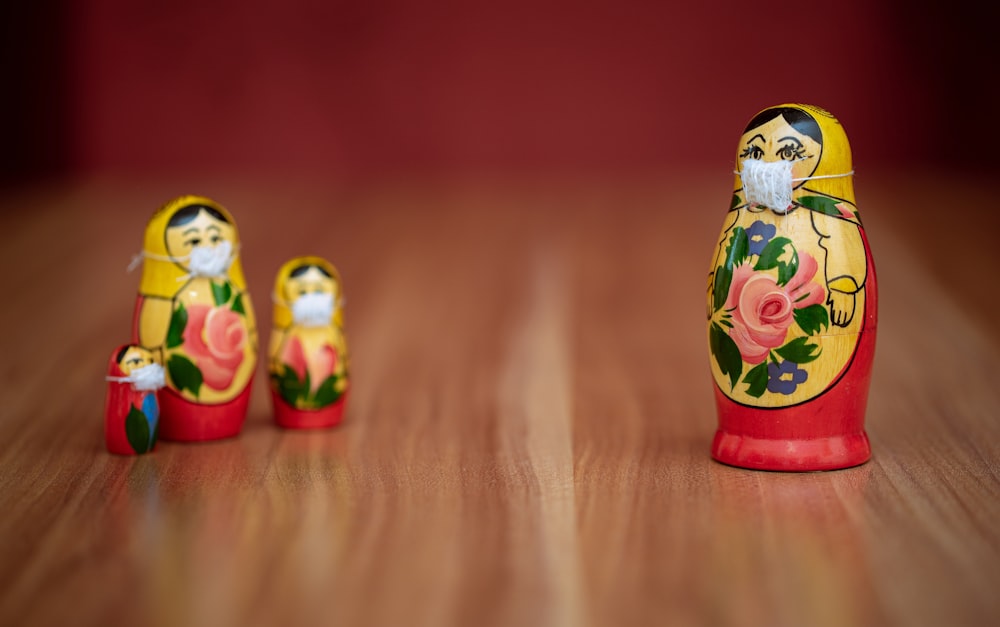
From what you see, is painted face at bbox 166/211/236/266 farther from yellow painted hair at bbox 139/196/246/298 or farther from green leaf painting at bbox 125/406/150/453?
green leaf painting at bbox 125/406/150/453

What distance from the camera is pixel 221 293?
1.60 meters

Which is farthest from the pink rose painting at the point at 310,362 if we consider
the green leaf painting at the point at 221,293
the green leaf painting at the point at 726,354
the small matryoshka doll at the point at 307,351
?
the green leaf painting at the point at 726,354

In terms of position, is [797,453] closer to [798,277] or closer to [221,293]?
[798,277]

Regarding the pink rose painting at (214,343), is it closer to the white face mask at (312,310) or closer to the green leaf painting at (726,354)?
the white face mask at (312,310)

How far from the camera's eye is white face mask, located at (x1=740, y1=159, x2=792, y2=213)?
134 cm

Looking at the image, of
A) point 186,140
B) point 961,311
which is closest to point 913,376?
point 961,311

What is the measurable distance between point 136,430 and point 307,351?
0.88ft

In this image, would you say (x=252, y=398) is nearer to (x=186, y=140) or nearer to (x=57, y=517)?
(x=57, y=517)

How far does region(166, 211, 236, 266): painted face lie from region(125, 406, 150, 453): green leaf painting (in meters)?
0.22

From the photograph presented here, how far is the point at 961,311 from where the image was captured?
215 centimetres

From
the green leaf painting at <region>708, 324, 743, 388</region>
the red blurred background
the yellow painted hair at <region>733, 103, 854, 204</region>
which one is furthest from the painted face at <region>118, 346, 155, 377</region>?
the red blurred background

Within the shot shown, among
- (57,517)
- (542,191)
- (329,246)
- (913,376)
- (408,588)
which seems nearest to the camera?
(408,588)

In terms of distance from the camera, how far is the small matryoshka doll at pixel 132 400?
58.6 inches

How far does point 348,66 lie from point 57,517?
7.08ft
